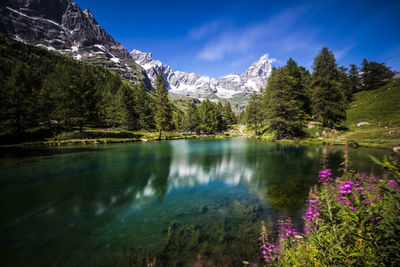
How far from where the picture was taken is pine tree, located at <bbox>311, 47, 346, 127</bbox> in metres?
40.9

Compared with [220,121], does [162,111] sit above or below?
above

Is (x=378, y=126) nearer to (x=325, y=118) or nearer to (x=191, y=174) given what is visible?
(x=325, y=118)

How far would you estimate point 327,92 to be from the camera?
40.9 meters

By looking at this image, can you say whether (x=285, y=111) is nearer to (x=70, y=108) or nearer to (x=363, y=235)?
(x=363, y=235)

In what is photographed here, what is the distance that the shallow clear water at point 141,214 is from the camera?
6.62m

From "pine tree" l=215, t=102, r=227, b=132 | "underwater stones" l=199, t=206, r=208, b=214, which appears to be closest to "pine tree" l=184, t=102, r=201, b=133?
"pine tree" l=215, t=102, r=227, b=132

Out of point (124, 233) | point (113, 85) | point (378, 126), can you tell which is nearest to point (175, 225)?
point (124, 233)

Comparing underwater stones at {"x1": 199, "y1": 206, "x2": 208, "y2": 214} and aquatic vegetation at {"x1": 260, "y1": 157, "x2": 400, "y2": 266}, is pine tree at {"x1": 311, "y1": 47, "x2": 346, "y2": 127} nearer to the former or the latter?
underwater stones at {"x1": 199, "y1": 206, "x2": 208, "y2": 214}

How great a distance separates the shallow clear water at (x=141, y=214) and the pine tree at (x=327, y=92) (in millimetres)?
29751

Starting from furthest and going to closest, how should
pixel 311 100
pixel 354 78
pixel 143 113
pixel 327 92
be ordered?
pixel 143 113, pixel 354 78, pixel 311 100, pixel 327 92

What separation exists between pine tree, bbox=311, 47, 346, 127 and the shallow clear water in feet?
97.6

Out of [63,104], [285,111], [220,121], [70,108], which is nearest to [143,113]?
[70,108]

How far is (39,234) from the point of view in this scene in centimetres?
772

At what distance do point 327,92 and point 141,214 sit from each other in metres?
47.4
